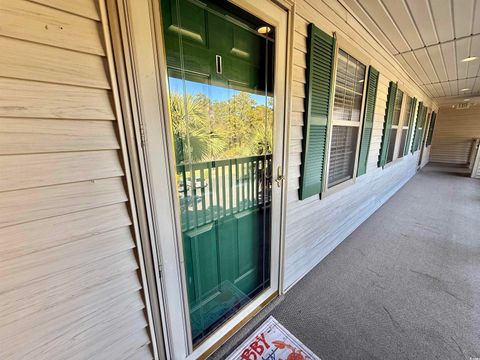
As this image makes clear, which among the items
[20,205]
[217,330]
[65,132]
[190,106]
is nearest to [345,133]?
[190,106]

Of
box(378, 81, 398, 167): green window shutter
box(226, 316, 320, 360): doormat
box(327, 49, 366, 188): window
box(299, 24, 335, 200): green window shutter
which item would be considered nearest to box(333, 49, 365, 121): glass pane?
box(327, 49, 366, 188): window

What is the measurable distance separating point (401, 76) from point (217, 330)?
4.72 meters

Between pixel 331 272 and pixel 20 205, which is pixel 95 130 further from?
pixel 331 272

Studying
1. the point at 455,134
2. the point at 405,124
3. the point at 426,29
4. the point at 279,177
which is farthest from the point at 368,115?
the point at 455,134

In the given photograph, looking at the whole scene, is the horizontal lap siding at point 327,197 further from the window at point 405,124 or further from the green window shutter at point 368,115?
the window at point 405,124

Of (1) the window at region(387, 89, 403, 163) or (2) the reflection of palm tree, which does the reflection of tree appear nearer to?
(2) the reflection of palm tree

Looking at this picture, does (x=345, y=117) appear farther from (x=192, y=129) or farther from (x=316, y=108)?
(x=192, y=129)

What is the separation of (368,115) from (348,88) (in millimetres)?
608

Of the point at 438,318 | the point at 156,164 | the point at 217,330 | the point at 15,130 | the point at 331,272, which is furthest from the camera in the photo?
the point at 331,272

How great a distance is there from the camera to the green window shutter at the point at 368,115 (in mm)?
2340

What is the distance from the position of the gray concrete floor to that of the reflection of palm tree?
133cm

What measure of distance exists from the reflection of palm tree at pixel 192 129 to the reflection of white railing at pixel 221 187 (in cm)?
6

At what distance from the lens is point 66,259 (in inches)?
27.8

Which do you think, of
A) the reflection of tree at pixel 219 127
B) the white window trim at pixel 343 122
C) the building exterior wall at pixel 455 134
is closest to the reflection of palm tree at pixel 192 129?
the reflection of tree at pixel 219 127
